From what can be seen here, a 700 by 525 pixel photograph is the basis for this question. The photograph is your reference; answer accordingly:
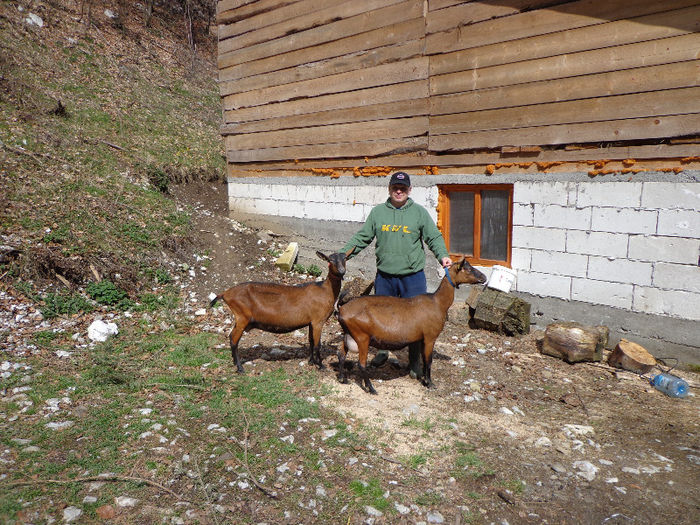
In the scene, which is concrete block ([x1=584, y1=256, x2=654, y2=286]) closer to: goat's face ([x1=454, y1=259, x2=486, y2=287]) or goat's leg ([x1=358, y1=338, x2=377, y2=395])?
goat's face ([x1=454, y1=259, x2=486, y2=287])

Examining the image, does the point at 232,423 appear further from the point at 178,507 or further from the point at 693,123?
the point at 693,123

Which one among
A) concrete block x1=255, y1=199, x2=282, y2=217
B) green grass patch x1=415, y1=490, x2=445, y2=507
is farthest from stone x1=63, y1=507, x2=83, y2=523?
concrete block x1=255, y1=199, x2=282, y2=217

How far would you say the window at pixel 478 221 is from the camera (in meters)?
7.35

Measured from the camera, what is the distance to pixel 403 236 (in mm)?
5398

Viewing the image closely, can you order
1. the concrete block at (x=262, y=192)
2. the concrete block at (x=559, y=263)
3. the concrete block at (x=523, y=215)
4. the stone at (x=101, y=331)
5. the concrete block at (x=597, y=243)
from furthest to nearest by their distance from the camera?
1. the concrete block at (x=262, y=192)
2. the concrete block at (x=523, y=215)
3. the concrete block at (x=559, y=263)
4. the stone at (x=101, y=331)
5. the concrete block at (x=597, y=243)

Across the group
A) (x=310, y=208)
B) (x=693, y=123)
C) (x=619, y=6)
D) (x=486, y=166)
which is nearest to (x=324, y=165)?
(x=310, y=208)

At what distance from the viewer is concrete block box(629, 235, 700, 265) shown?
5.59 m

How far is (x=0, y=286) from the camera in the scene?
6.85m

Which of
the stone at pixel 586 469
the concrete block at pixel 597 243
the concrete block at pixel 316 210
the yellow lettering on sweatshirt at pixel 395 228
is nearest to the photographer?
the stone at pixel 586 469

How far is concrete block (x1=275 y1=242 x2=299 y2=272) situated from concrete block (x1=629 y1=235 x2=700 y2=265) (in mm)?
6187

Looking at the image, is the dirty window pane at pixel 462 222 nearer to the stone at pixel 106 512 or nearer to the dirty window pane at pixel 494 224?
the dirty window pane at pixel 494 224

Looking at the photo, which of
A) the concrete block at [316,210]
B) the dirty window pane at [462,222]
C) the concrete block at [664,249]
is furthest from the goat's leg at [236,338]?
the concrete block at [664,249]

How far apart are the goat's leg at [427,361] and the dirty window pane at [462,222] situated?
3.09m

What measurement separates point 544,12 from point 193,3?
805 inches
